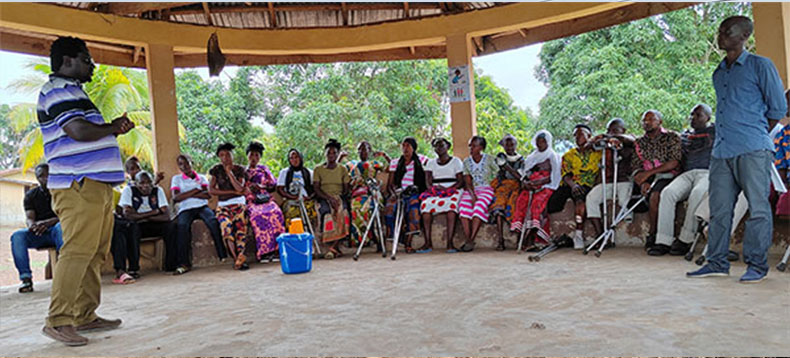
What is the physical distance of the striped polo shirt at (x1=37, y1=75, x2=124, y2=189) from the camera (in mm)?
2646

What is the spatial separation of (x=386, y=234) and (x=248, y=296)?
2617 millimetres

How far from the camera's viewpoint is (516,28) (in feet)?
22.1

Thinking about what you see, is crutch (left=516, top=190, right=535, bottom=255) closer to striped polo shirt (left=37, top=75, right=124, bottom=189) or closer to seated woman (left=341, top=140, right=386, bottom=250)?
seated woman (left=341, top=140, right=386, bottom=250)

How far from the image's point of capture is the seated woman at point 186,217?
5.34m

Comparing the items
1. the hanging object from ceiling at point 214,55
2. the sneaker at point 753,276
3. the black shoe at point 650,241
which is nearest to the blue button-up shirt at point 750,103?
the sneaker at point 753,276

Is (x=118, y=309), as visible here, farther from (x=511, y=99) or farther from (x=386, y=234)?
(x=511, y=99)

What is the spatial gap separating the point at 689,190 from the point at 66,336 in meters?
4.64

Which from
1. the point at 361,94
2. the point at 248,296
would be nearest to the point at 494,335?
the point at 248,296

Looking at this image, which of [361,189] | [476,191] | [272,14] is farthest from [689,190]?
[272,14]

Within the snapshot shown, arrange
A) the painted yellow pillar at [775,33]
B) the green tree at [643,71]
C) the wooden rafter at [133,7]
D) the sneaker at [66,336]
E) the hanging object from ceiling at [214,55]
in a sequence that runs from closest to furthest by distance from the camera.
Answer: the sneaker at [66,336] → the painted yellow pillar at [775,33] → the wooden rafter at [133,7] → the hanging object from ceiling at [214,55] → the green tree at [643,71]

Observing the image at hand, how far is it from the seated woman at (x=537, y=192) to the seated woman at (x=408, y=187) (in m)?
1.10

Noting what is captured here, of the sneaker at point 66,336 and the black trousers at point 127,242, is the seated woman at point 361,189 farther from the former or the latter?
the sneaker at point 66,336

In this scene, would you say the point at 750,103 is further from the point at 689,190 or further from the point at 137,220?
the point at 137,220

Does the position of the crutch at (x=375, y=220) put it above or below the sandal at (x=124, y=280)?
above
